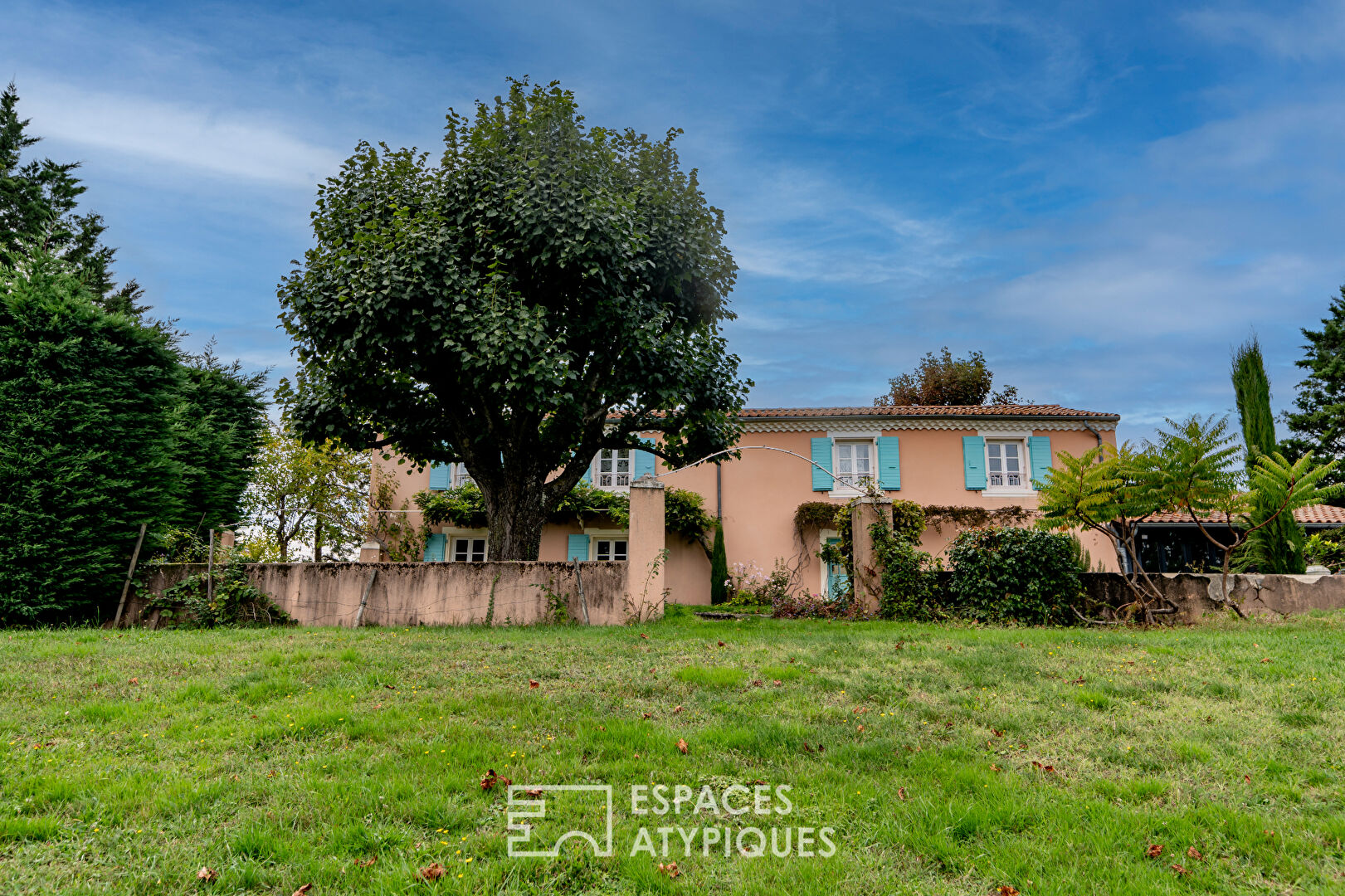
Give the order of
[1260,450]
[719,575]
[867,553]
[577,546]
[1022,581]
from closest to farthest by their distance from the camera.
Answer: [1022,581]
[867,553]
[1260,450]
[719,575]
[577,546]

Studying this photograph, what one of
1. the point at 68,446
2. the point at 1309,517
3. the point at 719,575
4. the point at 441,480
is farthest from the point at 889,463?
the point at 68,446

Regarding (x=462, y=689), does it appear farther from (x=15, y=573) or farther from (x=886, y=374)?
(x=886, y=374)

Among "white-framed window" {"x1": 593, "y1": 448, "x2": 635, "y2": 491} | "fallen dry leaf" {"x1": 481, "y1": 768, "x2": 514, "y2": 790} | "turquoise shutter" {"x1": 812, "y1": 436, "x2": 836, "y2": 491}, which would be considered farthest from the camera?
"white-framed window" {"x1": 593, "y1": 448, "x2": 635, "y2": 491}

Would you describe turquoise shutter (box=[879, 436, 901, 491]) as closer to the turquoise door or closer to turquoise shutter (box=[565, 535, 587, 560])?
the turquoise door

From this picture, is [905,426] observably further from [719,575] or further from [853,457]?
[719,575]

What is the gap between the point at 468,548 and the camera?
64.5 feet

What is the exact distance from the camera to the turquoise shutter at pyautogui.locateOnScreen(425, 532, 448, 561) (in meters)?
19.2

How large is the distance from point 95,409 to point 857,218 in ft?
38.5

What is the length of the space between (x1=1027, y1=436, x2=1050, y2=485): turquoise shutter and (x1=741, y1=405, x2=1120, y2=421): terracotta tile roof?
692 mm

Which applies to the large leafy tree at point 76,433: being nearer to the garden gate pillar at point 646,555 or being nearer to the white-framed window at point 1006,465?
the garden gate pillar at point 646,555

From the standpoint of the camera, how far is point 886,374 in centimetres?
3061

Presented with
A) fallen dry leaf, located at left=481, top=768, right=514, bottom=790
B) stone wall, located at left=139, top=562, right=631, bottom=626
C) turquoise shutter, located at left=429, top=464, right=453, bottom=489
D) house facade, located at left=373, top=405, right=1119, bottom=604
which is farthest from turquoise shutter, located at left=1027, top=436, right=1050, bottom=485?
fallen dry leaf, located at left=481, top=768, right=514, bottom=790

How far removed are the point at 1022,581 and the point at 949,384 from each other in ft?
58.8

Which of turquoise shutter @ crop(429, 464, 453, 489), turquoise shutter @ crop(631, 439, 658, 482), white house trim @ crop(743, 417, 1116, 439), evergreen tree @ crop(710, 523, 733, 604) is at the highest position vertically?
white house trim @ crop(743, 417, 1116, 439)
